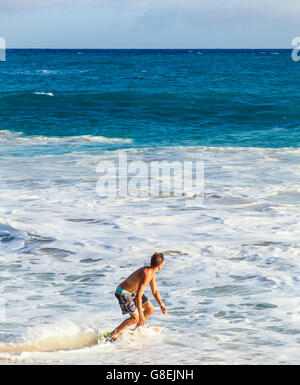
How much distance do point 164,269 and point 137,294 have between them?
2.51 m

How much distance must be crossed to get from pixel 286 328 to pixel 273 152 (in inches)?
571

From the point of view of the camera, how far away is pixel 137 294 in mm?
6246

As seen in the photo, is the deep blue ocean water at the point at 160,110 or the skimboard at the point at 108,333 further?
the deep blue ocean water at the point at 160,110

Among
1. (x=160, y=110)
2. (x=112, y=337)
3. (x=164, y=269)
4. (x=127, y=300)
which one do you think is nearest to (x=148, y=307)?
(x=127, y=300)

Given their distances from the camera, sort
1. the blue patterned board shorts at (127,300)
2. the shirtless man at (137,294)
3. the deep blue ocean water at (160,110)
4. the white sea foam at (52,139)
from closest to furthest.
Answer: the shirtless man at (137,294) → the blue patterned board shorts at (127,300) → the white sea foam at (52,139) → the deep blue ocean water at (160,110)

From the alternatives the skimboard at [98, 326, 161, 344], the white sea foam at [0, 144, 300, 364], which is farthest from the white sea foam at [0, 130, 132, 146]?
the skimboard at [98, 326, 161, 344]

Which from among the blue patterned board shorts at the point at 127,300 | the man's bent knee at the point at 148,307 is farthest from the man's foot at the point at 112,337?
the man's bent knee at the point at 148,307

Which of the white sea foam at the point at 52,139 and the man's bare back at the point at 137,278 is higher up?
the white sea foam at the point at 52,139

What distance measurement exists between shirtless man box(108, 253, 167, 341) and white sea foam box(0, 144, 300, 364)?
171 mm

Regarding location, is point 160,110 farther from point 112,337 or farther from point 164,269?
point 112,337

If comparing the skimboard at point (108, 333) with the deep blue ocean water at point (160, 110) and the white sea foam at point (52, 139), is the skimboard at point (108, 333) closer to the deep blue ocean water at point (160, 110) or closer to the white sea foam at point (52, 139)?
the deep blue ocean water at point (160, 110)

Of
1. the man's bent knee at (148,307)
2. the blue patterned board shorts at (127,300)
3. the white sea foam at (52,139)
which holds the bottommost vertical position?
the man's bent knee at (148,307)

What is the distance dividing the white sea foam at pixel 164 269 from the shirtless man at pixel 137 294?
0.56 ft

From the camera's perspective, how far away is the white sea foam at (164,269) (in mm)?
6262
